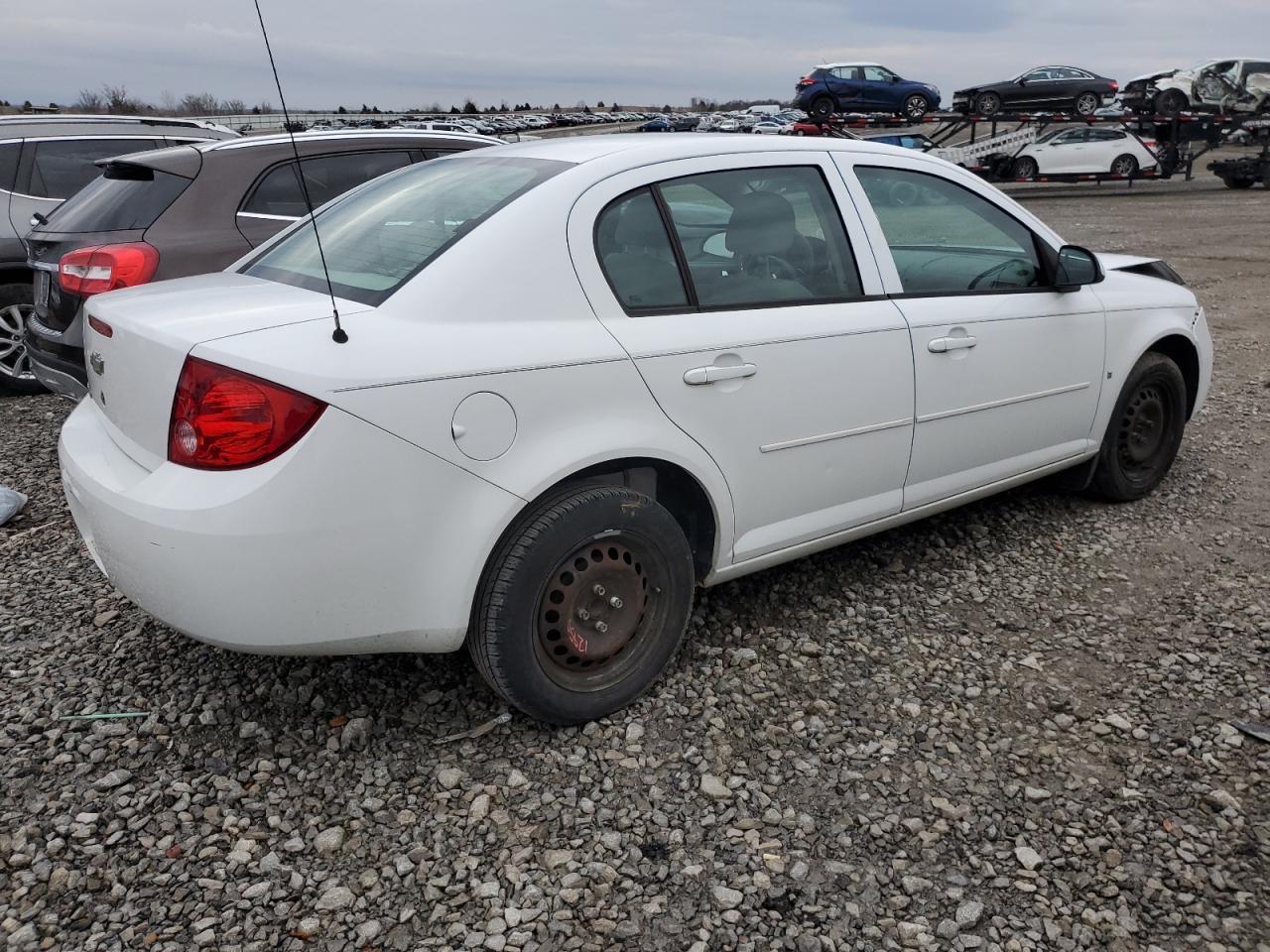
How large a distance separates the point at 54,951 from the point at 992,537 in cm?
365

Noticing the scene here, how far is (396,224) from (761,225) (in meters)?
1.15

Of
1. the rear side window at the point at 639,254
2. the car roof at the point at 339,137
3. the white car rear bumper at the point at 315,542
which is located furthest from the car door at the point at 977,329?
the car roof at the point at 339,137

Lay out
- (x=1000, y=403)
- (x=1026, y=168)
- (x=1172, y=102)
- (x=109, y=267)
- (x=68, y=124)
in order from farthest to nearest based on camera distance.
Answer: (x=1172, y=102) < (x=1026, y=168) < (x=68, y=124) < (x=109, y=267) < (x=1000, y=403)

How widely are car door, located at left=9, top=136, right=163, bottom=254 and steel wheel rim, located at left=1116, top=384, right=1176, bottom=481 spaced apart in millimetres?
6517

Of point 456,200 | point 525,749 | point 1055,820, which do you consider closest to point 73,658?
point 525,749

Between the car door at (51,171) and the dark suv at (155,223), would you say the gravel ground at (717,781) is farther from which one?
the car door at (51,171)

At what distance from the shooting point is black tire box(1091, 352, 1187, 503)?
4496 millimetres

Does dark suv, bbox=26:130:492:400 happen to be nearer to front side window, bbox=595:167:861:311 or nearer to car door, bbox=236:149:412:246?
car door, bbox=236:149:412:246

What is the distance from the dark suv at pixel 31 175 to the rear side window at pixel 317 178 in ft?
5.96

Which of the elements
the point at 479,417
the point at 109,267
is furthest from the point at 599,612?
the point at 109,267

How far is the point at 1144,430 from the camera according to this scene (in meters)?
4.70

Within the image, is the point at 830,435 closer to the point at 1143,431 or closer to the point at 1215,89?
the point at 1143,431

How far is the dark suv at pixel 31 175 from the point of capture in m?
6.73

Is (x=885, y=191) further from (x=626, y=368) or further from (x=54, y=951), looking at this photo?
(x=54, y=951)
